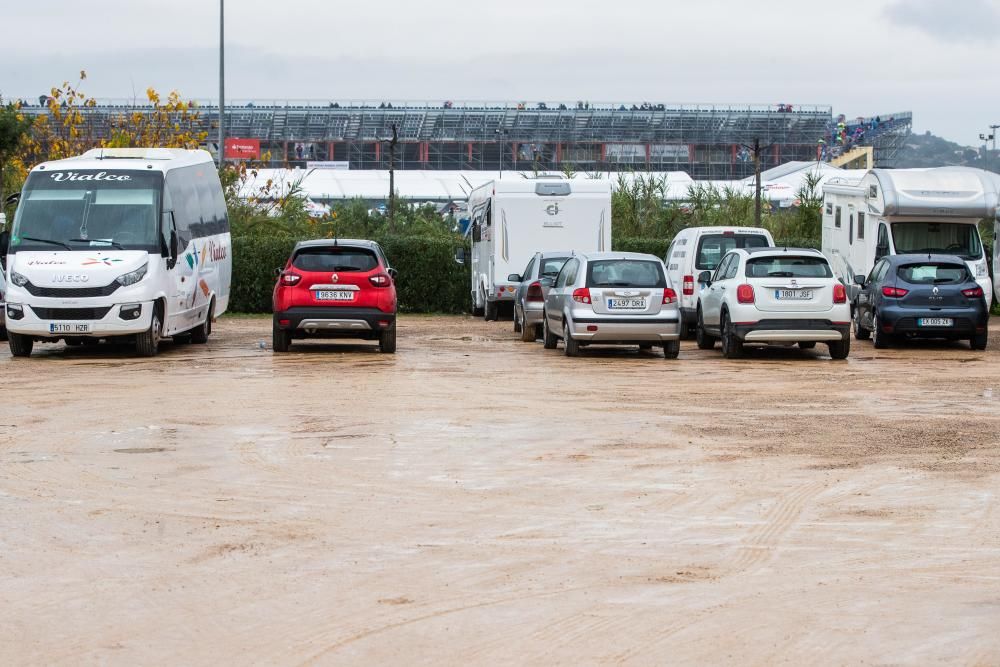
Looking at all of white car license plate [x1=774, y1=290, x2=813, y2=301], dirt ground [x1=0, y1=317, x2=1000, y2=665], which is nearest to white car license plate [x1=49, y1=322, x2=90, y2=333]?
dirt ground [x1=0, y1=317, x2=1000, y2=665]

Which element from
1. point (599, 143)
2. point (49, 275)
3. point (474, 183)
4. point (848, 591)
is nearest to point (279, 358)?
point (49, 275)

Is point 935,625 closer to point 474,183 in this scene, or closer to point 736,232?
point 736,232

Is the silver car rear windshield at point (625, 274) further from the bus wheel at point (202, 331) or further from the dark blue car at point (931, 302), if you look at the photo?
the bus wheel at point (202, 331)

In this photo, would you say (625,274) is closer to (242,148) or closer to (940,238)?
(940,238)

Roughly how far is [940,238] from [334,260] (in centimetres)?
1174

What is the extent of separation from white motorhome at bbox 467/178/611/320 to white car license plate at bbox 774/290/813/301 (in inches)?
337

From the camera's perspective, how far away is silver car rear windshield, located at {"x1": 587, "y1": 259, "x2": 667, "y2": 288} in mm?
21516

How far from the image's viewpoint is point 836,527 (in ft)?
29.3

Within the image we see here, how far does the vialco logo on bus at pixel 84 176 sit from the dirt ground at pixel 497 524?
17.8 feet

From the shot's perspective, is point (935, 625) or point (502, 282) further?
point (502, 282)

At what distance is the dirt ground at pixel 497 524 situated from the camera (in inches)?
253

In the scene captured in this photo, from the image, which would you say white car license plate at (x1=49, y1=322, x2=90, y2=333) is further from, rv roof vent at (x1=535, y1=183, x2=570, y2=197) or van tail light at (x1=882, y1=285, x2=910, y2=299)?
van tail light at (x1=882, y1=285, x2=910, y2=299)

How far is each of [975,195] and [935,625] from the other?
21.4m

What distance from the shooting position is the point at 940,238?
27750 mm
